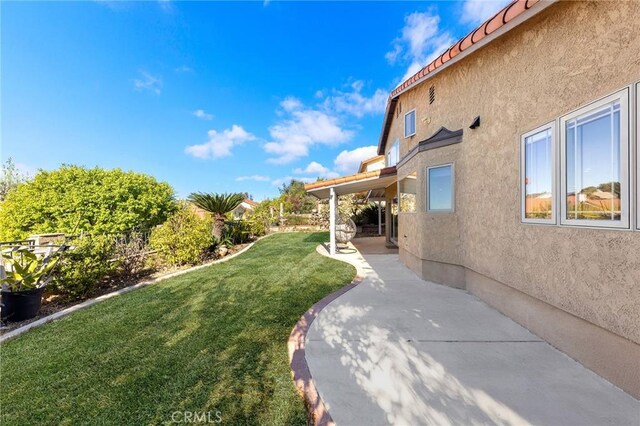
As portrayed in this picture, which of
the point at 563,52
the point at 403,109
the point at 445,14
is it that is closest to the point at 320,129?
the point at 445,14

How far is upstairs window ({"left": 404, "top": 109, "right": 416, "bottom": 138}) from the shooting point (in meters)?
12.3

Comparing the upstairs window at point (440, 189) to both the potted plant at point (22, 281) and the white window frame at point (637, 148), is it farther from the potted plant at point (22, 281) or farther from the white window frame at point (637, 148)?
the potted plant at point (22, 281)

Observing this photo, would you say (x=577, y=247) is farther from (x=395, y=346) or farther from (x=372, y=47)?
(x=372, y=47)

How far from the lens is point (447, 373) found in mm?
4230

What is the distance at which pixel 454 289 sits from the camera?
872cm

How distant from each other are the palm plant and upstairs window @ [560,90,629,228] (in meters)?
17.0

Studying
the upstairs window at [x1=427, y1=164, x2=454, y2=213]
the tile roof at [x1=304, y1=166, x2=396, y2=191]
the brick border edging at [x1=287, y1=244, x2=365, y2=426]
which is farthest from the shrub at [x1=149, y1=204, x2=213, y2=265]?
the upstairs window at [x1=427, y1=164, x2=454, y2=213]

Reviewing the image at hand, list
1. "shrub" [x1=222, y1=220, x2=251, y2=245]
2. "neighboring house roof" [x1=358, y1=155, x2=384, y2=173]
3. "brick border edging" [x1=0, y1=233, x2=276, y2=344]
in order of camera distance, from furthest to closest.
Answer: "neighboring house roof" [x1=358, y1=155, x2=384, y2=173] → "shrub" [x1=222, y1=220, x2=251, y2=245] → "brick border edging" [x1=0, y1=233, x2=276, y2=344]

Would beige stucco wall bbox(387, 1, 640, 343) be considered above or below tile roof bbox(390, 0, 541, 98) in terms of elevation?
below

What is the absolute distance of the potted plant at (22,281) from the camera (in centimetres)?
652

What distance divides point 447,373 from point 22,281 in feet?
35.0

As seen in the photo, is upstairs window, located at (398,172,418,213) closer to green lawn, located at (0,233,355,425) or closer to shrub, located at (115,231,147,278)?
green lawn, located at (0,233,355,425)

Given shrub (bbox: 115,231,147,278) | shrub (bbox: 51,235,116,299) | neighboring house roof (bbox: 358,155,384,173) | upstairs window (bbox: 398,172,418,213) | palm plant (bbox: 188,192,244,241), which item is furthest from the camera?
neighboring house roof (bbox: 358,155,384,173)

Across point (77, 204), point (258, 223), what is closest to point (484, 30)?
point (258, 223)
